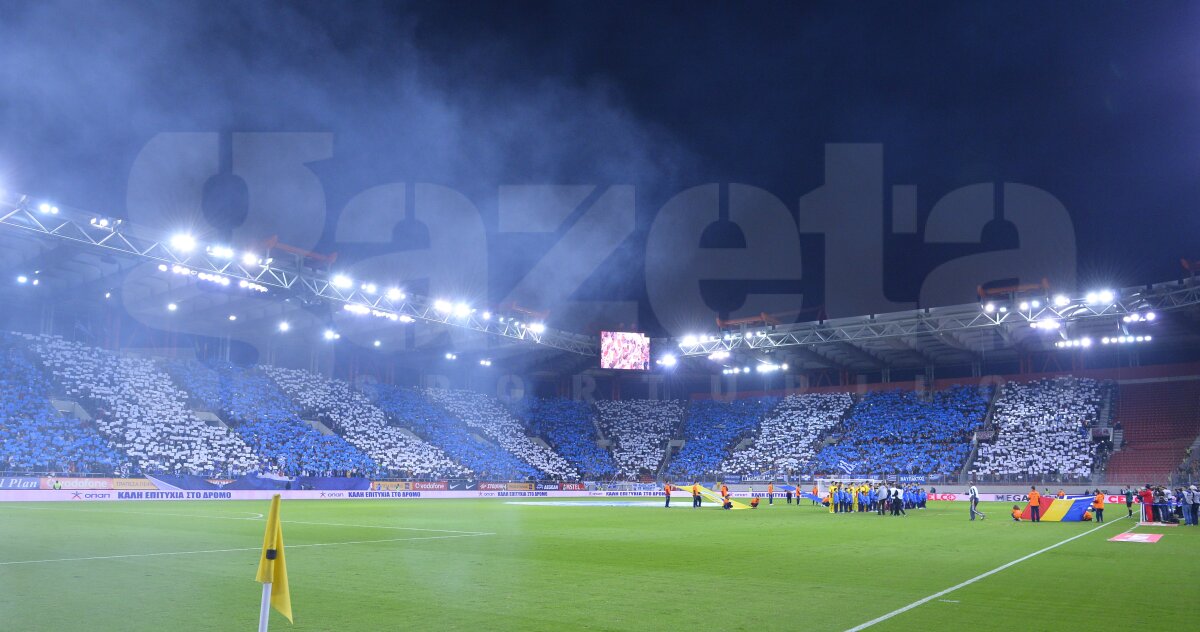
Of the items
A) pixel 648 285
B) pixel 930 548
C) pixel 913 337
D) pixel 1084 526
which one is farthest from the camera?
pixel 913 337

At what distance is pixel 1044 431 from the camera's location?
53219 mm

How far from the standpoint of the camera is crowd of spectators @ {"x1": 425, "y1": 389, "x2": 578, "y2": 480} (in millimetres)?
63000

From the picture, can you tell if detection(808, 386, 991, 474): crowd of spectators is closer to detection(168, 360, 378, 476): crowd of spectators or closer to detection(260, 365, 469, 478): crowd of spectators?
detection(260, 365, 469, 478): crowd of spectators

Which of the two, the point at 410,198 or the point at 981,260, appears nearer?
the point at 410,198

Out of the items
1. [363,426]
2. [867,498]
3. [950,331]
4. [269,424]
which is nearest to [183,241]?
[269,424]

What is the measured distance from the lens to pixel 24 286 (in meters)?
47.2

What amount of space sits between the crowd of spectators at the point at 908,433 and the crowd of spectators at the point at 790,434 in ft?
4.08

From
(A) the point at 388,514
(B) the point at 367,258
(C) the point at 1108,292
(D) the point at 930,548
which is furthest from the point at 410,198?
(C) the point at 1108,292

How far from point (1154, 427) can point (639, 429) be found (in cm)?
3509

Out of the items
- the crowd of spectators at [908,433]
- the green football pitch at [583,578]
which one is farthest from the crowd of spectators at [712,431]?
the green football pitch at [583,578]

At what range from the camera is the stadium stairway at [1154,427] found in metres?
49.3

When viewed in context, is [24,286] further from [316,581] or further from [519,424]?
[316,581]

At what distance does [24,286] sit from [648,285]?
3481 cm

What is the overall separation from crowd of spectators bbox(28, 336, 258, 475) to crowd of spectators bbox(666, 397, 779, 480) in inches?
1220
